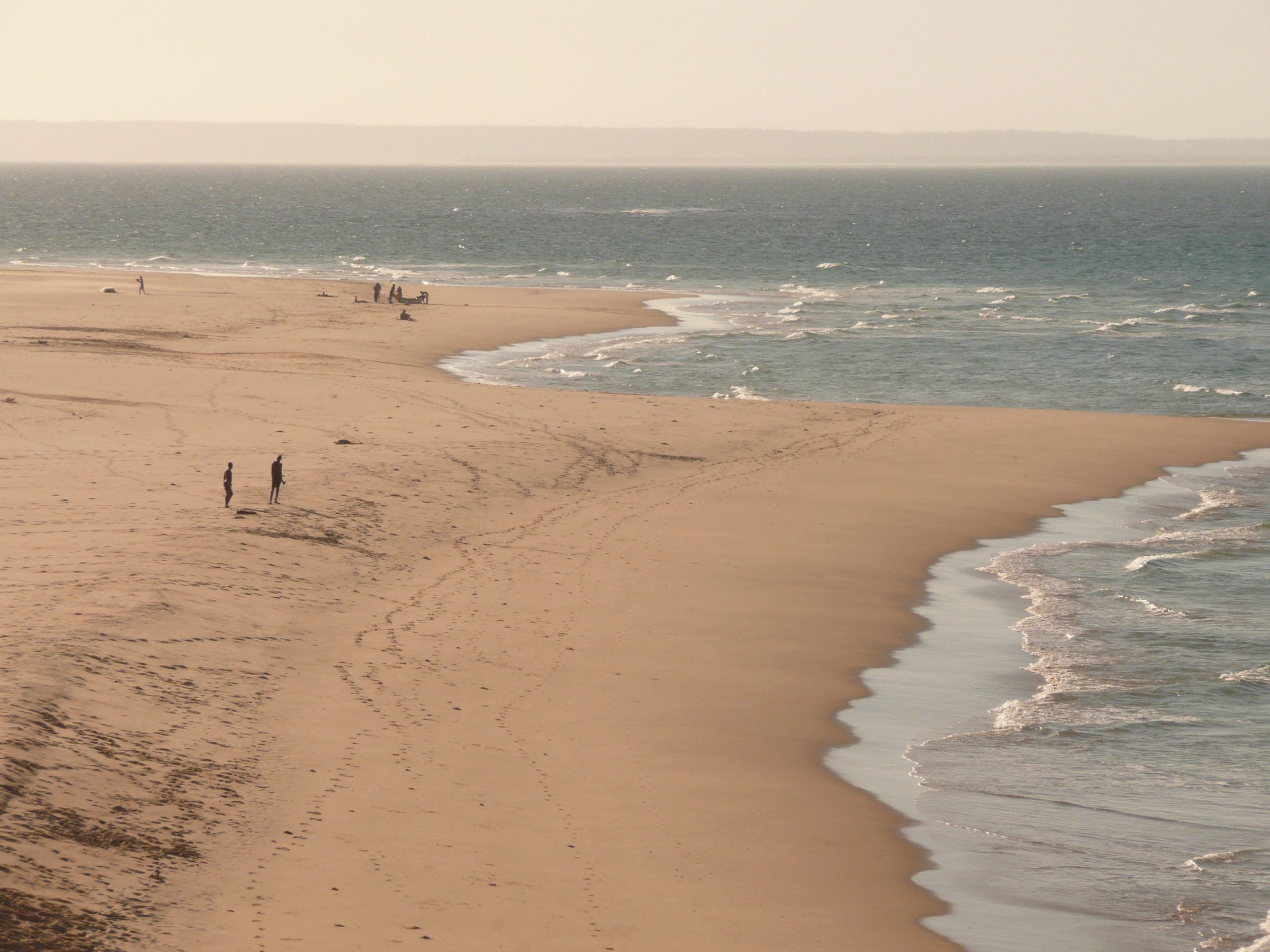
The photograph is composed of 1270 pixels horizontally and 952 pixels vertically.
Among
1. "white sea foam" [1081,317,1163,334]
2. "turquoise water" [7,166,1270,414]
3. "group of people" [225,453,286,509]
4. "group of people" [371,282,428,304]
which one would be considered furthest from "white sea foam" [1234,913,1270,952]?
"group of people" [371,282,428,304]

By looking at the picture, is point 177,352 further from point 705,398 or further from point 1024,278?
point 1024,278

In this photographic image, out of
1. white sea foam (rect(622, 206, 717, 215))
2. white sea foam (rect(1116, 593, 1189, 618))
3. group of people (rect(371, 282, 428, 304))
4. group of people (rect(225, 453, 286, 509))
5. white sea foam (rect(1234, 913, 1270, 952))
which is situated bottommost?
white sea foam (rect(1234, 913, 1270, 952))

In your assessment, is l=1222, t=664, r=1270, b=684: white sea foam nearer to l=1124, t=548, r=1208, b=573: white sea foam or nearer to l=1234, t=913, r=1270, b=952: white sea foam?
l=1124, t=548, r=1208, b=573: white sea foam

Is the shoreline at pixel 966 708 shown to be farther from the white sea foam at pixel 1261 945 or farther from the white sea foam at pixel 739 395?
the white sea foam at pixel 739 395

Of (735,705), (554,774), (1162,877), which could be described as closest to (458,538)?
(735,705)

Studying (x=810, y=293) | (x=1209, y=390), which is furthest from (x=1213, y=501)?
(x=810, y=293)
